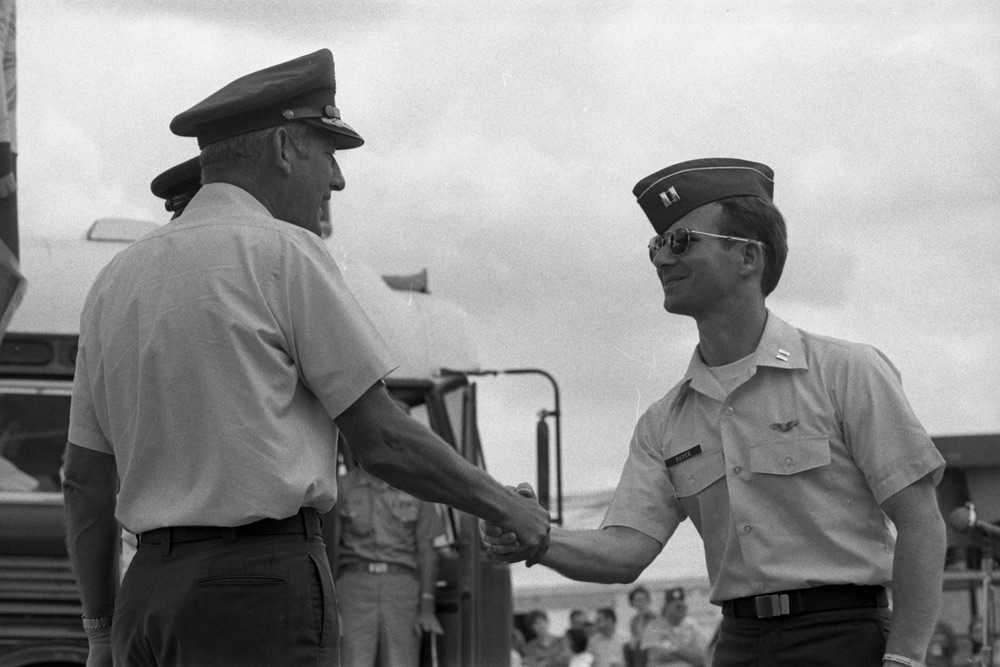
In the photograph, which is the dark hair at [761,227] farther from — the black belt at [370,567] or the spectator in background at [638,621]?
the spectator in background at [638,621]

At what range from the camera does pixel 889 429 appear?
10.2ft

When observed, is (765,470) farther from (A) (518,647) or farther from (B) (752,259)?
(A) (518,647)

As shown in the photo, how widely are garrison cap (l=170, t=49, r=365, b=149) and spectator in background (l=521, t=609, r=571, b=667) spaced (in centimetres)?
1112

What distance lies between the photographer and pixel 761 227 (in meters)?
3.52

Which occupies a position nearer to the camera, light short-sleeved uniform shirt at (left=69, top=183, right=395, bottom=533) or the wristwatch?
light short-sleeved uniform shirt at (left=69, top=183, right=395, bottom=533)

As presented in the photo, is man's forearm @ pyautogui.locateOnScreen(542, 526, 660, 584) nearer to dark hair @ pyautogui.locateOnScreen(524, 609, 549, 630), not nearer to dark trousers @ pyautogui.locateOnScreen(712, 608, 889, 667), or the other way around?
dark trousers @ pyautogui.locateOnScreen(712, 608, 889, 667)

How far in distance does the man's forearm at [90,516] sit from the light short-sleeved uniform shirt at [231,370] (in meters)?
0.23

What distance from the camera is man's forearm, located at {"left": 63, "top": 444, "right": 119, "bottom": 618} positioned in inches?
118

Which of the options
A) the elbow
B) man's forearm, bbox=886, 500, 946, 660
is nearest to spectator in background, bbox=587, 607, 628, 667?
the elbow

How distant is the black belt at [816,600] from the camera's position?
124 inches

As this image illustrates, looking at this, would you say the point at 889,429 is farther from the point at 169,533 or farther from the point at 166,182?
the point at 166,182

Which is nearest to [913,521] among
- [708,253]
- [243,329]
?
[708,253]

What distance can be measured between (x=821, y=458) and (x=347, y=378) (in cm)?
114

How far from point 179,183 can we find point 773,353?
2.42 metres
